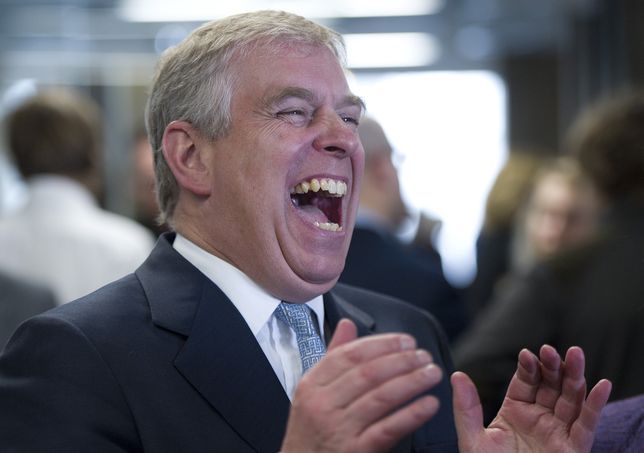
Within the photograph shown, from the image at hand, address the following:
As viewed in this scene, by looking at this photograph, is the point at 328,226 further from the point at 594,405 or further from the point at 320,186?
the point at 594,405

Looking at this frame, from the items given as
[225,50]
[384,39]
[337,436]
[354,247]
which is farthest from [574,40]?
[337,436]

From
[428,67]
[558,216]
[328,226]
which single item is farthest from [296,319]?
[428,67]

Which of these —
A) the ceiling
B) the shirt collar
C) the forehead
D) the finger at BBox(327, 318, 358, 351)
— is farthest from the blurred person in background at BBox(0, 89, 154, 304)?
the ceiling

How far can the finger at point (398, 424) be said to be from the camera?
1361 millimetres

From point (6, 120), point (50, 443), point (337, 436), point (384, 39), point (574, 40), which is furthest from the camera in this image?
point (384, 39)

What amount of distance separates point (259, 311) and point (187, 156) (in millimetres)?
296

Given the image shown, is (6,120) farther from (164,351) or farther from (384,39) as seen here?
(384,39)

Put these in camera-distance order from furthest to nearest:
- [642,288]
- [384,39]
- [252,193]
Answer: [384,39]
[642,288]
[252,193]

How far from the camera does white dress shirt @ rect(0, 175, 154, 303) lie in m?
3.41

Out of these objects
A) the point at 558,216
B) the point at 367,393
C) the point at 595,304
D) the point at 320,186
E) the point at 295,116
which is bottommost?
the point at 558,216

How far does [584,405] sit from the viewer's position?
173cm

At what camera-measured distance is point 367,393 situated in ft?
4.48

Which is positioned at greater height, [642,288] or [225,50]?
[225,50]

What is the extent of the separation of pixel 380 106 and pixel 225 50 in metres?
8.35
